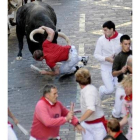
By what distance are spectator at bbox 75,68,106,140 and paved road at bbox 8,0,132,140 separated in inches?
61.7

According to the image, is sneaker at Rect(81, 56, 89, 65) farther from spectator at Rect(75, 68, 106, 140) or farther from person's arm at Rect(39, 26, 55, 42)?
spectator at Rect(75, 68, 106, 140)

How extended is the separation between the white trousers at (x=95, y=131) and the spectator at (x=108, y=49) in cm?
221

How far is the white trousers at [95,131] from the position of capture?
9.44m

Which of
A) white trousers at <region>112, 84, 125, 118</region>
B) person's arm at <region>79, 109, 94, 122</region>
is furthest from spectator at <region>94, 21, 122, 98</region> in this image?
person's arm at <region>79, 109, 94, 122</region>

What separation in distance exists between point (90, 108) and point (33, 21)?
6816 mm

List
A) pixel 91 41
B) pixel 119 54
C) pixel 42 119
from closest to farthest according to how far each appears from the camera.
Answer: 1. pixel 42 119
2. pixel 119 54
3. pixel 91 41

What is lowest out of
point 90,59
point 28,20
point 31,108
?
point 31,108

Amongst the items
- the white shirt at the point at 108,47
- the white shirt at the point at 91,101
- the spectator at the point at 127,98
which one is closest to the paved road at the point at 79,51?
the white shirt at the point at 108,47

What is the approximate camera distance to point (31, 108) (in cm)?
1274

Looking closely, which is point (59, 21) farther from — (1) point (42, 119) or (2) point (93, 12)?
(1) point (42, 119)

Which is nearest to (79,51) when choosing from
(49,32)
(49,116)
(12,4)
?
(49,32)

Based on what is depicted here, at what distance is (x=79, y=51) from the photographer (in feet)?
52.8
